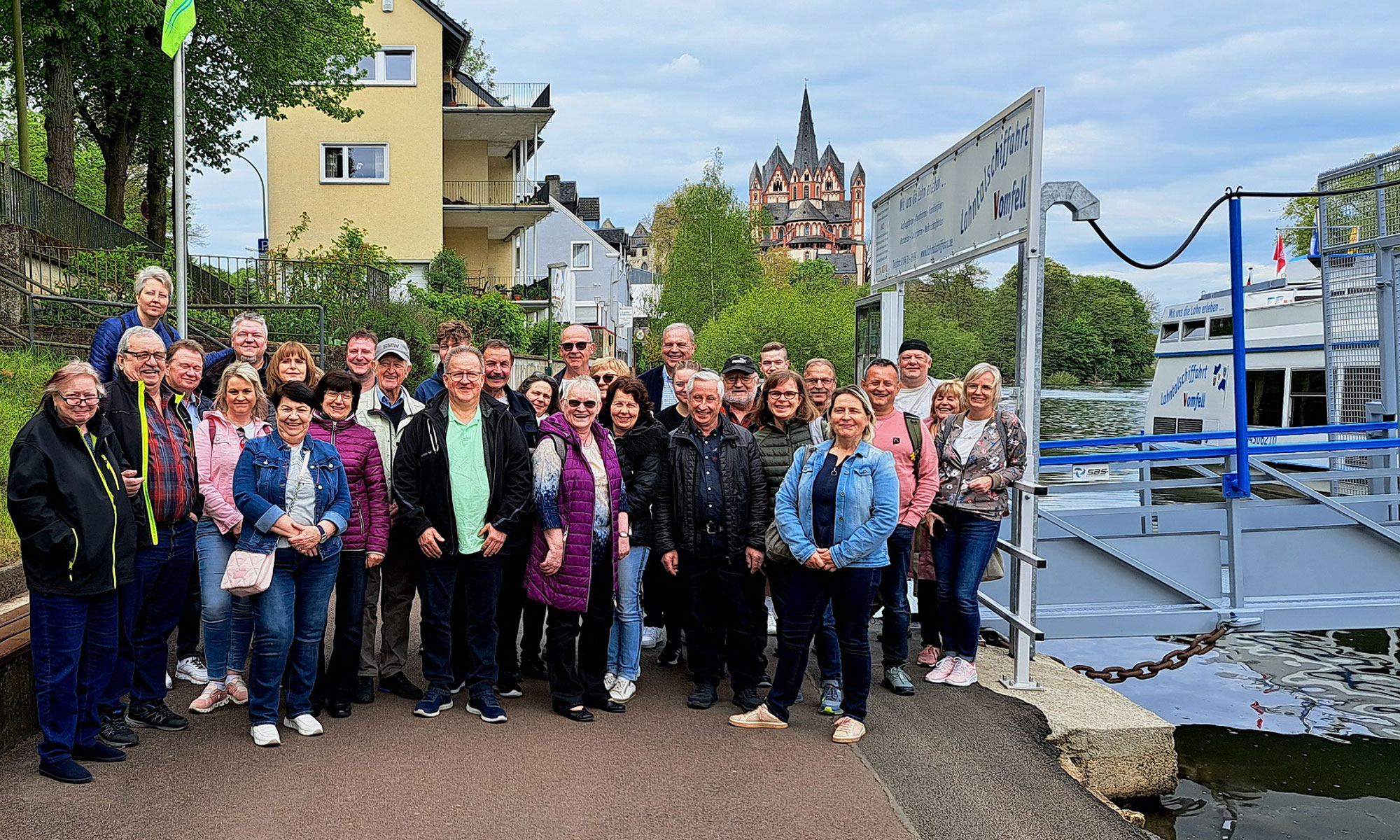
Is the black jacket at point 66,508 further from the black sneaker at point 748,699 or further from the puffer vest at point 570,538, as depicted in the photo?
the black sneaker at point 748,699

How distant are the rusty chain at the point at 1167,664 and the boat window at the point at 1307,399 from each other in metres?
10.6

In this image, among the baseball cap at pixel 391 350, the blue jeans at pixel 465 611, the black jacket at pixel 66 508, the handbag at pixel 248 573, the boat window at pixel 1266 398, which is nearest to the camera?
the black jacket at pixel 66 508

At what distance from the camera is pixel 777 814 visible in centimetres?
474

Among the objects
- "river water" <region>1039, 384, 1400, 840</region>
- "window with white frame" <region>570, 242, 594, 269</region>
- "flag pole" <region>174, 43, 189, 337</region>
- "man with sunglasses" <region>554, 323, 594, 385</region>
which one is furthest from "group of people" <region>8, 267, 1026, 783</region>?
"window with white frame" <region>570, 242, 594, 269</region>

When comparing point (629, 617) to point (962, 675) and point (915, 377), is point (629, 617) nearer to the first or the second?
point (962, 675)

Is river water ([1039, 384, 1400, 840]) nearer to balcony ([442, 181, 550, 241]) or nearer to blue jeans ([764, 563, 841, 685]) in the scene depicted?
blue jeans ([764, 563, 841, 685])

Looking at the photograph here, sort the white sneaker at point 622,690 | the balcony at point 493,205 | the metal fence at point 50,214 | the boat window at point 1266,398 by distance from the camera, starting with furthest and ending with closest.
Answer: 1. the balcony at point 493,205
2. the boat window at point 1266,398
3. the metal fence at point 50,214
4. the white sneaker at point 622,690

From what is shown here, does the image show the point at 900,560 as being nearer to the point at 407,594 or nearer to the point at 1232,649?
the point at 407,594

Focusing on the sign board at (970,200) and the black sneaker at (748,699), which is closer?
the black sneaker at (748,699)

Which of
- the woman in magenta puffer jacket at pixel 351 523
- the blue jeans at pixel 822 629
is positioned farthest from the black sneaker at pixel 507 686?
the blue jeans at pixel 822 629

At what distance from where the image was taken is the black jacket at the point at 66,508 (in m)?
4.70

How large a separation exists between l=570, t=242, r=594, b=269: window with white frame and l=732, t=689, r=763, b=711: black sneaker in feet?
200

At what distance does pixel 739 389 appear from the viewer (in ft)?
21.3

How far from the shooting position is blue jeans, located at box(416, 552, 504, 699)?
593 centimetres
